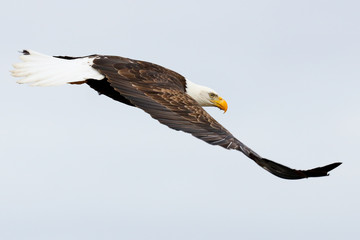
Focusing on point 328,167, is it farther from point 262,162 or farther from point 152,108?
point 152,108

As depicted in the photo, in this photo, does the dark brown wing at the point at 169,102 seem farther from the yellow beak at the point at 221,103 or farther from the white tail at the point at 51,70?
the yellow beak at the point at 221,103

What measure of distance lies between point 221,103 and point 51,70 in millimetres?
3080

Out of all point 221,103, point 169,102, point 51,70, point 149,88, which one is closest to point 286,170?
point 169,102

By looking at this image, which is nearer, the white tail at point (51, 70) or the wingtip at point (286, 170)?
the wingtip at point (286, 170)

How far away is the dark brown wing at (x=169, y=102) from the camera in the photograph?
1127 cm

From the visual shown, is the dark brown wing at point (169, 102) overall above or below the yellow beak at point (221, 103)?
below

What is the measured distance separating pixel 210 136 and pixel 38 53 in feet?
12.5

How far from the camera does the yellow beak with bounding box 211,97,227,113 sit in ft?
50.4

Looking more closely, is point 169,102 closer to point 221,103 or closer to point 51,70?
point 51,70

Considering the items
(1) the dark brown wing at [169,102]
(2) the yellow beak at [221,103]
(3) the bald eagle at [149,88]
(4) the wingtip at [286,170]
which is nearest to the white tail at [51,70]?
(3) the bald eagle at [149,88]

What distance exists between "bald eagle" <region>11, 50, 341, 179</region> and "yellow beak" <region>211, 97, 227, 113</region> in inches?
1.0

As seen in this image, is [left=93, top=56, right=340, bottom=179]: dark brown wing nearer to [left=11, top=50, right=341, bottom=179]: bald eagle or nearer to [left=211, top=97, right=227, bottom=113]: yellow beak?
[left=11, top=50, right=341, bottom=179]: bald eagle

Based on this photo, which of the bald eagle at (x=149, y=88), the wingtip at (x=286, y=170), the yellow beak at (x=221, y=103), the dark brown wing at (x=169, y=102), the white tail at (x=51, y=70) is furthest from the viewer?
the yellow beak at (x=221, y=103)

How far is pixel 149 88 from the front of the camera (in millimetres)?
13086
